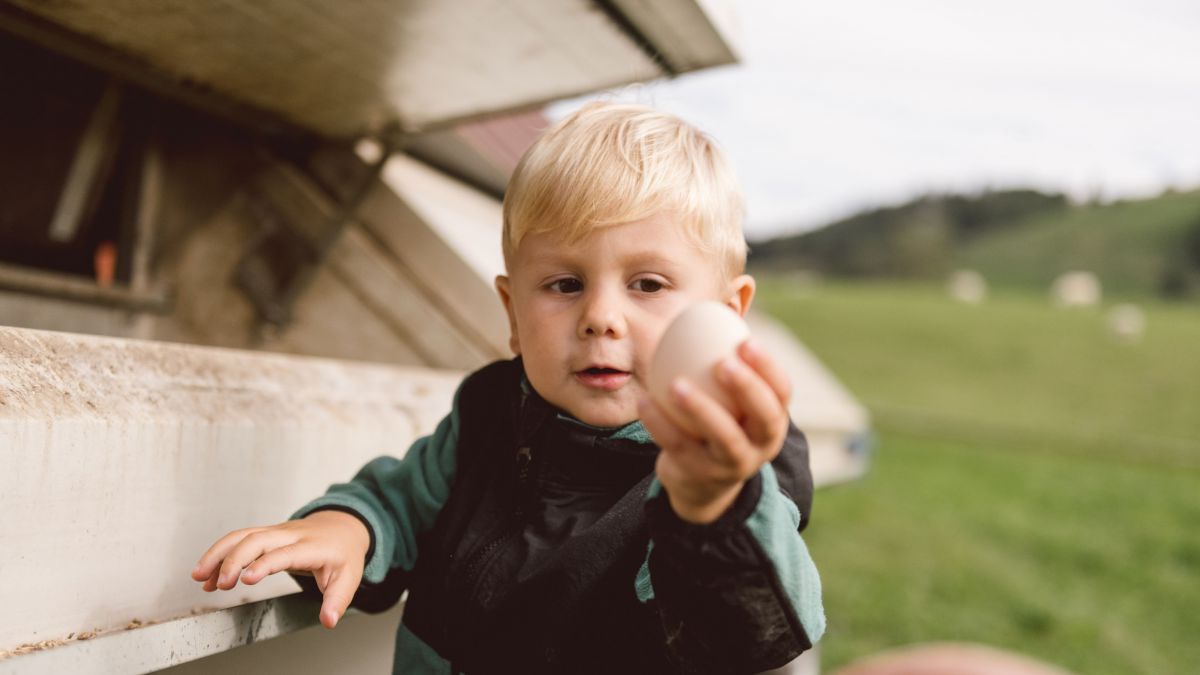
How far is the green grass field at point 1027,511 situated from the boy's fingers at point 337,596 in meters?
3.20

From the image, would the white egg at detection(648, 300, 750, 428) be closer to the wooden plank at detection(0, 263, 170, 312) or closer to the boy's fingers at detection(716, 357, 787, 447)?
the boy's fingers at detection(716, 357, 787, 447)

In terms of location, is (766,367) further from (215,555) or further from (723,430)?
(215,555)

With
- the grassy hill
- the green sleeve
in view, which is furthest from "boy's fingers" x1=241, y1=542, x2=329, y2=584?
the grassy hill

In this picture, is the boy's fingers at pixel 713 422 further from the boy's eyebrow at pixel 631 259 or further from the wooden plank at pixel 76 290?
the wooden plank at pixel 76 290

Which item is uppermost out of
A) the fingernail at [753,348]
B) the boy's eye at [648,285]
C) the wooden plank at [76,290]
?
the wooden plank at [76,290]

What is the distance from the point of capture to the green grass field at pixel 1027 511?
440cm

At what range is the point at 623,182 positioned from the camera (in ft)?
3.86

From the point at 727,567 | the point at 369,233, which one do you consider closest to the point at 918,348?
the point at 369,233

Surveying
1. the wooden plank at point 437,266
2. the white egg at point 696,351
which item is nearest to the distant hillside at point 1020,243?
the wooden plank at point 437,266

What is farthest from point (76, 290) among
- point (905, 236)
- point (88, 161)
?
point (905, 236)

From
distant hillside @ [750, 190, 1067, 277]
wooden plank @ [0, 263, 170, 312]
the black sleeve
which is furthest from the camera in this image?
distant hillside @ [750, 190, 1067, 277]

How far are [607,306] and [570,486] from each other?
0.25 meters

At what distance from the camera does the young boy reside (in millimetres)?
1057

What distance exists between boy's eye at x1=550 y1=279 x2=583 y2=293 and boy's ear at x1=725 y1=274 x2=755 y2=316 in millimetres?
207
